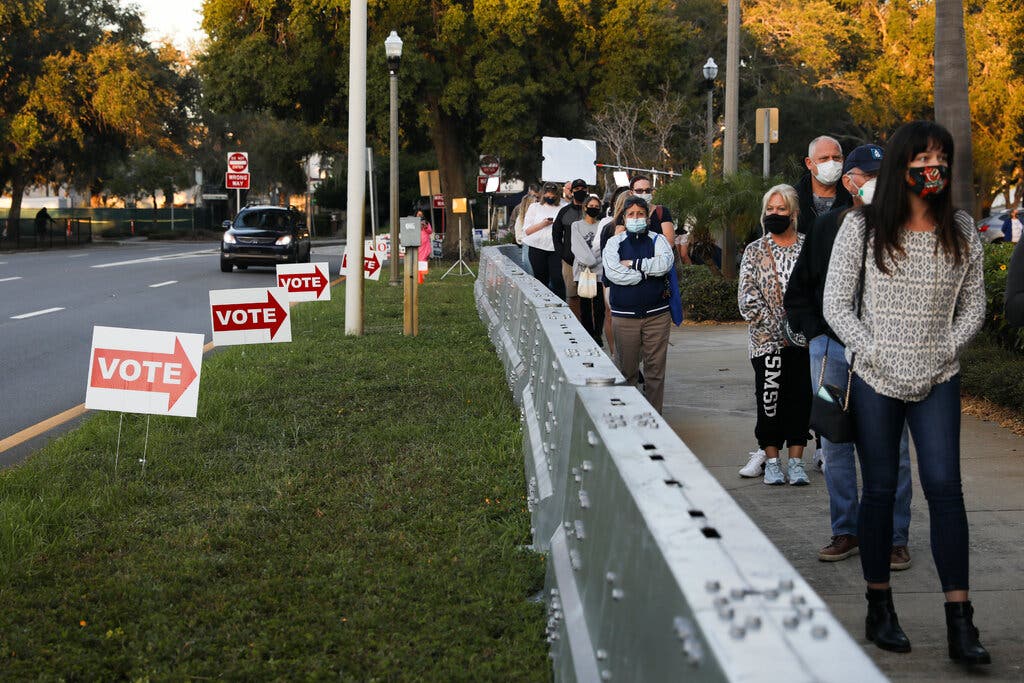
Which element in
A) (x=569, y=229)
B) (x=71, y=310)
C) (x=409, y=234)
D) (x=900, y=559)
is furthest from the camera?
(x=71, y=310)

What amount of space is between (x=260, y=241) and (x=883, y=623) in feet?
93.2

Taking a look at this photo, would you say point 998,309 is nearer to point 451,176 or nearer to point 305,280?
point 305,280

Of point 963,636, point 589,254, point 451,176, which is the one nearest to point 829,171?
point 963,636

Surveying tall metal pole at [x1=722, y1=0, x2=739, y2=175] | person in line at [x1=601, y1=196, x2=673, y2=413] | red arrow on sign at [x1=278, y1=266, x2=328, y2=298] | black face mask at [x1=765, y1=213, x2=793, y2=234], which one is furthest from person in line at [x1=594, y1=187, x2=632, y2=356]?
tall metal pole at [x1=722, y1=0, x2=739, y2=175]

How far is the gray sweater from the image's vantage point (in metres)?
4.78

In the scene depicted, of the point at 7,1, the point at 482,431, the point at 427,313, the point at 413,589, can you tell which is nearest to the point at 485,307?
the point at 427,313

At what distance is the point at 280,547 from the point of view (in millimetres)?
6312

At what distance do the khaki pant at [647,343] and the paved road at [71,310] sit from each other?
4069 millimetres

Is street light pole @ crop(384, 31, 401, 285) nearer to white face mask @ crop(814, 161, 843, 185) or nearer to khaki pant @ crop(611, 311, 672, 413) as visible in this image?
khaki pant @ crop(611, 311, 672, 413)

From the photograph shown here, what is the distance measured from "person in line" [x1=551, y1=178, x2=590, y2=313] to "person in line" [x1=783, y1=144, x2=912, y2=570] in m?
7.04

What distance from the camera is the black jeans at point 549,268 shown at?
48.2 feet

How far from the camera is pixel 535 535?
6309 millimetres

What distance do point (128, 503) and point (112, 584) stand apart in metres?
1.56

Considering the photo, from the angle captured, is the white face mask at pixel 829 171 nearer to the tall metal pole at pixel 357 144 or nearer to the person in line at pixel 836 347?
the person in line at pixel 836 347
